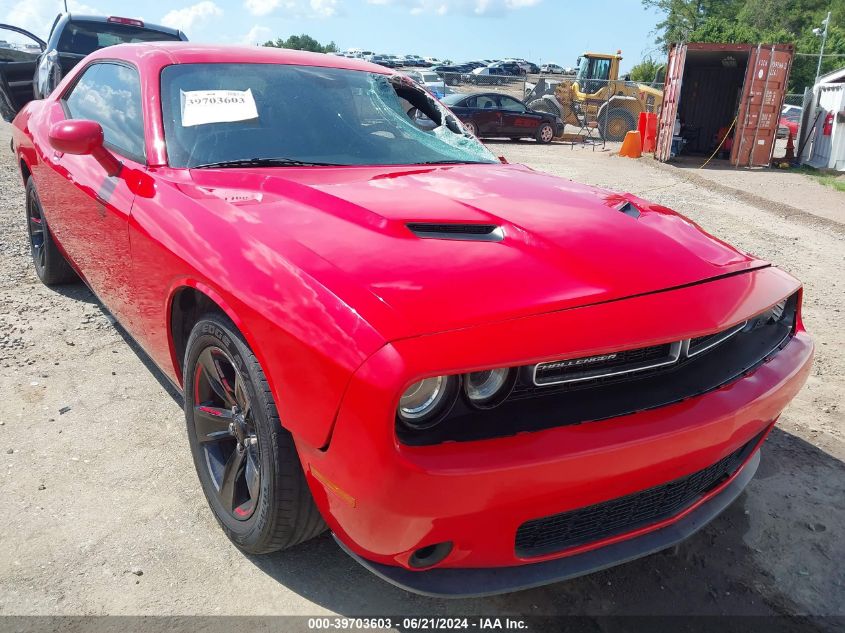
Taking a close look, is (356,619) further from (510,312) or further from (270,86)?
(270,86)

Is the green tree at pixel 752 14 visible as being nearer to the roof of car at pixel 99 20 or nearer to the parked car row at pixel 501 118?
the parked car row at pixel 501 118

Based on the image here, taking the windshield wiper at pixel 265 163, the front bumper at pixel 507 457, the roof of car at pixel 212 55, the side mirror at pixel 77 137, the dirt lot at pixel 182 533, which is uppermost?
the roof of car at pixel 212 55

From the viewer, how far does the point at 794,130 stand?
1936 centimetres

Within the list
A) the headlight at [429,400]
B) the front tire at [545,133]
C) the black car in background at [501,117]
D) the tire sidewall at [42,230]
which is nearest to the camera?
the headlight at [429,400]

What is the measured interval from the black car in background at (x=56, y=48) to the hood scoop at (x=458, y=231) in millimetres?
6331

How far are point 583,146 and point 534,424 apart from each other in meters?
18.3

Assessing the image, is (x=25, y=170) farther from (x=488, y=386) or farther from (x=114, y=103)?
(x=488, y=386)

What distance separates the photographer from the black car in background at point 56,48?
23.2ft

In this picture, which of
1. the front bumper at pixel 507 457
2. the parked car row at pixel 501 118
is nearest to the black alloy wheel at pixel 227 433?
the front bumper at pixel 507 457

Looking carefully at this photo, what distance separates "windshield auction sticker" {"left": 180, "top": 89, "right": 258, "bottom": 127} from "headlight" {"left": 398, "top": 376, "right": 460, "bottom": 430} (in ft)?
5.22

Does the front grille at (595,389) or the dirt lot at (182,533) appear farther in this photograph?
the dirt lot at (182,533)

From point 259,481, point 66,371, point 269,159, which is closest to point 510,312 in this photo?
point 259,481

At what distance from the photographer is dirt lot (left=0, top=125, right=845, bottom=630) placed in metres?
1.92

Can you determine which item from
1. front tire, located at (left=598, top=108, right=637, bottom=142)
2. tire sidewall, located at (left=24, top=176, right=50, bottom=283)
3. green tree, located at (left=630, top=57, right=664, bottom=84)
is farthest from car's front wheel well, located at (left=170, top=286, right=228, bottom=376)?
green tree, located at (left=630, top=57, right=664, bottom=84)
